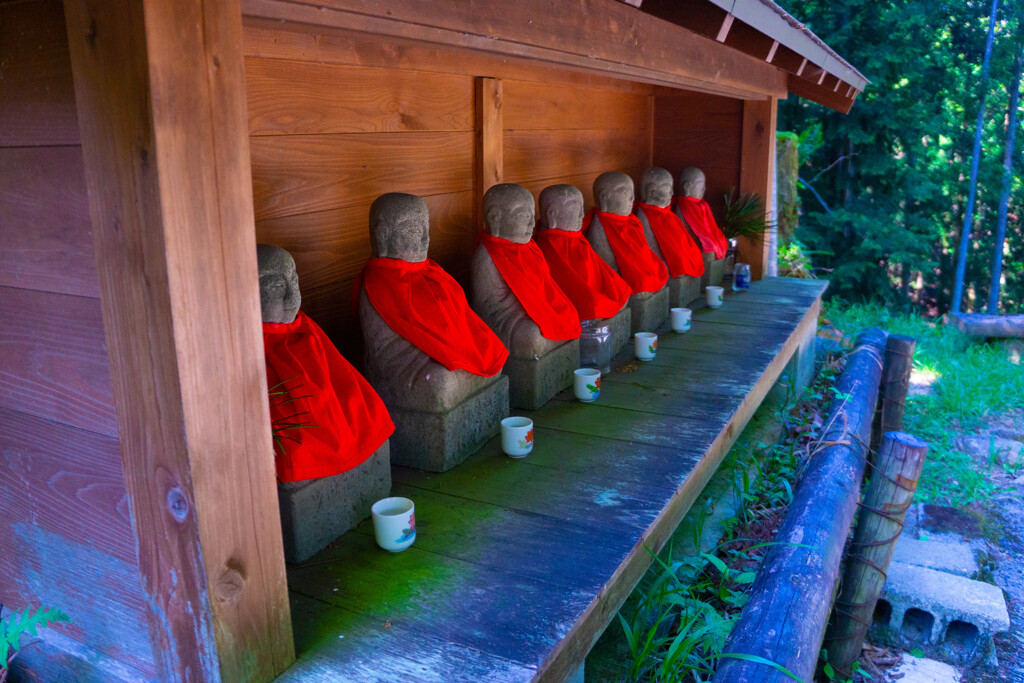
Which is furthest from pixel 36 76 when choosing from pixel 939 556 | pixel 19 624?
pixel 939 556

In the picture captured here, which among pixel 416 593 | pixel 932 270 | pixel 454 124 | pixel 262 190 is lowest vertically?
pixel 932 270

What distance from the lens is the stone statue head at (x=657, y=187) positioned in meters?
4.30

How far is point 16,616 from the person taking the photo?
5.16 ft

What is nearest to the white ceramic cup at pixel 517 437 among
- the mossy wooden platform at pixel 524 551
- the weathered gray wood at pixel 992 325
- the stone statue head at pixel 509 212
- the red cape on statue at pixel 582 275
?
the mossy wooden platform at pixel 524 551

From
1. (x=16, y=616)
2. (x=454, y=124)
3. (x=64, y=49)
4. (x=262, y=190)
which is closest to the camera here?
(x=64, y=49)

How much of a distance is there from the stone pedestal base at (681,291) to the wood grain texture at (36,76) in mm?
3504

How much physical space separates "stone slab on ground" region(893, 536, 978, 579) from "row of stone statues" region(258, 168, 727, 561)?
192 centimetres

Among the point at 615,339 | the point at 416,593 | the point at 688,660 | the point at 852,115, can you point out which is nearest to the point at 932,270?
the point at 852,115

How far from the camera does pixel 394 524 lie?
Result: 6.33ft

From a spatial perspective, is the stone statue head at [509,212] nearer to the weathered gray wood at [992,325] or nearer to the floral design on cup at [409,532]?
the floral design on cup at [409,532]

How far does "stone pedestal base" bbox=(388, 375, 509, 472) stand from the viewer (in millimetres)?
2373

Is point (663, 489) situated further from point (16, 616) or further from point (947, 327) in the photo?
point (947, 327)

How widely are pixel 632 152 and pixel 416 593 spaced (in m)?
3.89

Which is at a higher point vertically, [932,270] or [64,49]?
[64,49]
